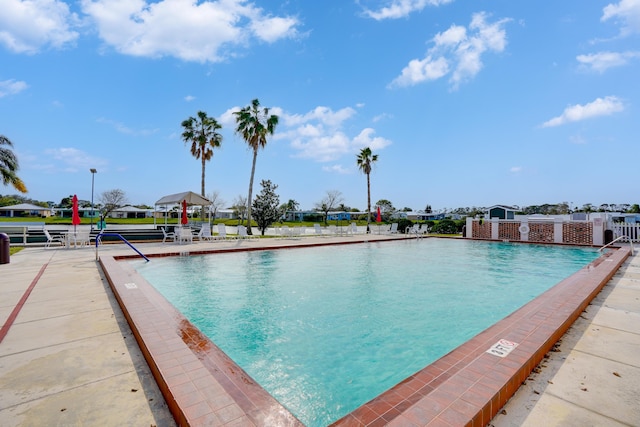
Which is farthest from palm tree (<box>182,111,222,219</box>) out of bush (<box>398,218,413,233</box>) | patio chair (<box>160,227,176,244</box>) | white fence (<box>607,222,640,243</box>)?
white fence (<box>607,222,640,243</box>)

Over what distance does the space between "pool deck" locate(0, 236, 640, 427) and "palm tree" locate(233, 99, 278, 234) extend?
18.5 metres

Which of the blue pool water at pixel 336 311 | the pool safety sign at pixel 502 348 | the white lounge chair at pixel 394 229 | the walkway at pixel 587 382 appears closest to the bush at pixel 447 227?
the white lounge chair at pixel 394 229

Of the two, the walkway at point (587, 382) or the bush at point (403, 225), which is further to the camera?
the bush at point (403, 225)

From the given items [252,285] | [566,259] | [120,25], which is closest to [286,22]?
[120,25]

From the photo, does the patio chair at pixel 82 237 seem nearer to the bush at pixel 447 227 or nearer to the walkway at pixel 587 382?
the walkway at pixel 587 382

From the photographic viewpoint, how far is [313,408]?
2.78 metres

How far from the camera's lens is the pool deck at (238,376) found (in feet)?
6.67

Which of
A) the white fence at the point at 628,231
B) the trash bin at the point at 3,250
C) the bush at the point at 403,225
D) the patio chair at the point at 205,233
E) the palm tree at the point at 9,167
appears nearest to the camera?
the trash bin at the point at 3,250

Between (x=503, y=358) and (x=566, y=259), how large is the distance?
38.1 feet

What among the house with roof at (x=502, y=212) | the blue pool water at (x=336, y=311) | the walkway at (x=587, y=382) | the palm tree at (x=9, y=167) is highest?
the palm tree at (x=9, y=167)

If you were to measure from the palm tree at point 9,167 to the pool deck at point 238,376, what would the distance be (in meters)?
20.1

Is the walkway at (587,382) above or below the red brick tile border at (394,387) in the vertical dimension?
below

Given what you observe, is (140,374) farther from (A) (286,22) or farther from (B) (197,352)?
(A) (286,22)

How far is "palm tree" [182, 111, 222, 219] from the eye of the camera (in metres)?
24.1
